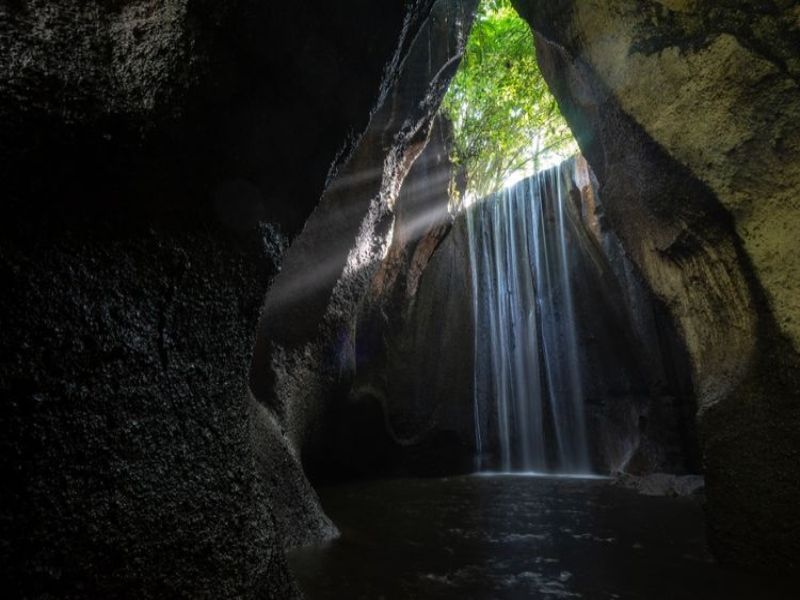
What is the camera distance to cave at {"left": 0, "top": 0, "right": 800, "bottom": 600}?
1.73 metres

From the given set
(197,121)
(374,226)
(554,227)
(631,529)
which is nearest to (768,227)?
(631,529)

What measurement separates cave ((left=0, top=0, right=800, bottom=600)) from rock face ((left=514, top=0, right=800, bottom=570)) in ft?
0.05

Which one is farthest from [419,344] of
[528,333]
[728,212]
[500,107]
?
[728,212]

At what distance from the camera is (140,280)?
206 cm

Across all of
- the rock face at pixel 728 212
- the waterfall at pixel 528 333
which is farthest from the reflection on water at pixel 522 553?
the waterfall at pixel 528 333

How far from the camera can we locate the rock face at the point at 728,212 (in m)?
3.11

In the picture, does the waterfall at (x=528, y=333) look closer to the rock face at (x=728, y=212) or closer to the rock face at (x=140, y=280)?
the rock face at (x=728, y=212)

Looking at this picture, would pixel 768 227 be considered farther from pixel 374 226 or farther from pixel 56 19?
pixel 374 226

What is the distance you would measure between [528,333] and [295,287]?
812cm

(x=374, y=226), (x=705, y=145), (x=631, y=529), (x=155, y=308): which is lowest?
(x=631, y=529)

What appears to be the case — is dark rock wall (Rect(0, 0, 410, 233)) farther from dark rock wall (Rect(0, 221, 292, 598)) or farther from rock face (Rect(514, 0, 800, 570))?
rock face (Rect(514, 0, 800, 570))

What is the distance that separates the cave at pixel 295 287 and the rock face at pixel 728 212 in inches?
0.6

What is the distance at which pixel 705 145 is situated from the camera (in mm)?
3512

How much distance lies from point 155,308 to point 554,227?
11803 millimetres
